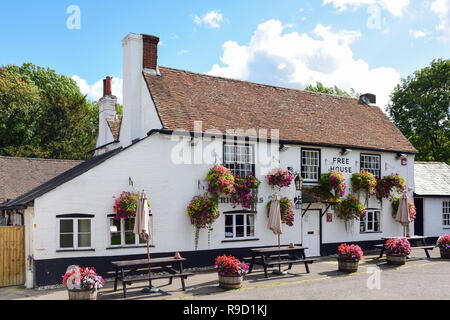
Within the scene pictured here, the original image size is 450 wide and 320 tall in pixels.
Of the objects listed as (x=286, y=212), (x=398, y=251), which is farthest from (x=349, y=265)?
(x=286, y=212)

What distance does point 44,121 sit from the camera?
128ft

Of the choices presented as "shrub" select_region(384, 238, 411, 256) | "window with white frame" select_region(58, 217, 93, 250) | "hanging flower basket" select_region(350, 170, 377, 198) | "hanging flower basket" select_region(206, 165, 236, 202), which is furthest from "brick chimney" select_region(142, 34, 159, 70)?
"shrub" select_region(384, 238, 411, 256)

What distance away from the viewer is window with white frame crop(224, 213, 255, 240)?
16.3 metres

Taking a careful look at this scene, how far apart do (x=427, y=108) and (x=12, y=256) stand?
34.4 meters

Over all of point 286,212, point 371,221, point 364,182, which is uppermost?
point 364,182

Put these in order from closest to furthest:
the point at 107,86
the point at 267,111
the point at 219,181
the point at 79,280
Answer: the point at 79,280 → the point at 219,181 → the point at 267,111 → the point at 107,86

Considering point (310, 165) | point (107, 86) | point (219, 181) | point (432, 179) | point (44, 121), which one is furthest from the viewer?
point (44, 121)

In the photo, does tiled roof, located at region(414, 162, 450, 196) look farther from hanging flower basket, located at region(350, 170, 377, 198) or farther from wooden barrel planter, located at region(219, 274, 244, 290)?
wooden barrel planter, located at region(219, 274, 244, 290)

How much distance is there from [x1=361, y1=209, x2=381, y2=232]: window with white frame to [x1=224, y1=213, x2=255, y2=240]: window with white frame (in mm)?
6511

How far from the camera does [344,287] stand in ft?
39.5

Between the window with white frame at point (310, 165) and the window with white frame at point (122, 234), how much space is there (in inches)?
320

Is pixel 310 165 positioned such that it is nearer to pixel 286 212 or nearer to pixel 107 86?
pixel 286 212

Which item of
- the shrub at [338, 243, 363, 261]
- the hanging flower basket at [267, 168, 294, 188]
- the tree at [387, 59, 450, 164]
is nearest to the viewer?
the shrub at [338, 243, 363, 261]
